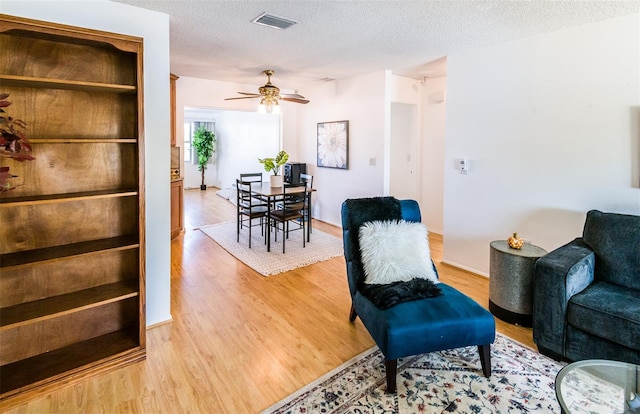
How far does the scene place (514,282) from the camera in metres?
2.71

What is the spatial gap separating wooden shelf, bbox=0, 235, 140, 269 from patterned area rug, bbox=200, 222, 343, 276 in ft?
5.67

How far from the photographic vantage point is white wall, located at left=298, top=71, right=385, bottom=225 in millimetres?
5156

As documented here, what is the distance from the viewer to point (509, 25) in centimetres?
297

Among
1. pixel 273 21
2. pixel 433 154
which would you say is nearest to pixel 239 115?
pixel 433 154

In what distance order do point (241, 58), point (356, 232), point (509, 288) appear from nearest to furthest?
point (356, 232) → point (509, 288) → point (241, 58)

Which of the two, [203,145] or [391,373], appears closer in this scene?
[391,373]

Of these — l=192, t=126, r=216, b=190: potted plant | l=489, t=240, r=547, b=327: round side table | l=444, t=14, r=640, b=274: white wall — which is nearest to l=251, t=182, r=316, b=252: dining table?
l=444, t=14, r=640, b=274: white wall

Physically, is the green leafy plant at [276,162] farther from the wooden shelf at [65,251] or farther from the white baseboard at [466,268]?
the wooden shelf at [65,251]

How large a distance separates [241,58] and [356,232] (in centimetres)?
282

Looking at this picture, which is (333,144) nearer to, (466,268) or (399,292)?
(466,268)

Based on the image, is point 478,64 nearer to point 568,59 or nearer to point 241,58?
point 568,59

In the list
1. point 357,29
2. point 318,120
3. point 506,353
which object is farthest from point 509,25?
point 318,120

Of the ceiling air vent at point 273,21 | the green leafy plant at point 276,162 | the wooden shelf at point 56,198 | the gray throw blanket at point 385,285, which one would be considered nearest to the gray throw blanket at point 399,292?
the gray throw blanket at point 385,285

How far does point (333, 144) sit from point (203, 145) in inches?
234
